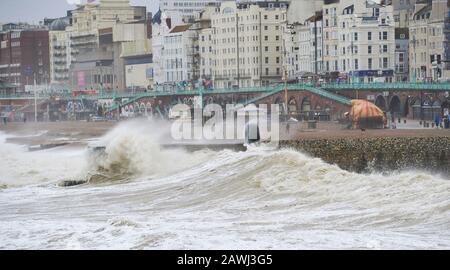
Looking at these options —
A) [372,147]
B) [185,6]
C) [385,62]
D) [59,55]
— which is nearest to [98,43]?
[59,55]

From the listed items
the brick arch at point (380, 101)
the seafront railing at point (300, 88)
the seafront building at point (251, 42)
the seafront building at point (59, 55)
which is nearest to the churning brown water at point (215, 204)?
the seafront railing at point (300, 88)

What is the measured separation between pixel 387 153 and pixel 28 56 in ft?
396

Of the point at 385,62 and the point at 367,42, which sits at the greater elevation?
the point at 367,42

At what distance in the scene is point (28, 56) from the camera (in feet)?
516

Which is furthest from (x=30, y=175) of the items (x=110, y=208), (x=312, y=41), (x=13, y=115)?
(x=13, y=115)

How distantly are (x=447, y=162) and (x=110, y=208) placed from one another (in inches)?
427

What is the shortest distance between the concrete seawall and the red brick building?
11555 centimetres

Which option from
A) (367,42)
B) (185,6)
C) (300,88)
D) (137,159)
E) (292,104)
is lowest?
(137,159)

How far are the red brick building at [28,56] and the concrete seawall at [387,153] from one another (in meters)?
116

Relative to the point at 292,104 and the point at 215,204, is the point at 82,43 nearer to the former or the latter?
the point at 292,104

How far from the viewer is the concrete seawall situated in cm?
3953

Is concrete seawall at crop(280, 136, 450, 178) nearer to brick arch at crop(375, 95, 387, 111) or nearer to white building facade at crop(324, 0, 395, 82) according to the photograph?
brick arch at crop(375, 95, 387, 111)
